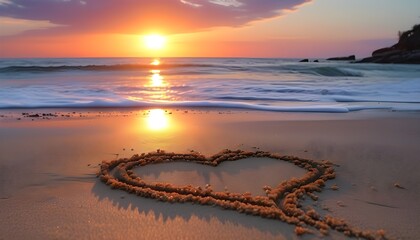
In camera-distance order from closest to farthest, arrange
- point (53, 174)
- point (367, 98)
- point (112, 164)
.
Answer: point (53, 174) < point (112, 164) < point (367, 98)

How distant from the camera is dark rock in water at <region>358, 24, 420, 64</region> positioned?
40.4 meters

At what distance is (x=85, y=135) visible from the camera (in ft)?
18.6

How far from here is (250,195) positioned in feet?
10.9

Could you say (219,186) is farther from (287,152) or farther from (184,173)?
(287,152)

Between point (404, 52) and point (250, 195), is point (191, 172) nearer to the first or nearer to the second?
point (250, 195)

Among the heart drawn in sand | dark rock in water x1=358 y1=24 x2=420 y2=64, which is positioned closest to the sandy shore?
the heart drawn in sand

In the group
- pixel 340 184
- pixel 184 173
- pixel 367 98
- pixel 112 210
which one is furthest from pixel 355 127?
pixel 367 98

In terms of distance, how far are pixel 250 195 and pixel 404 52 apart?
47031 millimetres

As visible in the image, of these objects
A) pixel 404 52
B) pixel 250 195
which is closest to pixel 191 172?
pixel 250 195

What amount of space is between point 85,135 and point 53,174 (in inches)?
72.5

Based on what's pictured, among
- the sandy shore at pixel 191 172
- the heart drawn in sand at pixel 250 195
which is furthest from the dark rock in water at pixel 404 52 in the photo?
the heart drawn in sand at pixel 250 195

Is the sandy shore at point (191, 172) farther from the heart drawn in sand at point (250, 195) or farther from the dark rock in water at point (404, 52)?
the dark rock in water at point (404, 52)

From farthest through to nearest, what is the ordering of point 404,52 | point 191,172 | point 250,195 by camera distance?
point 404,52 → point 191,172 → point 250,195

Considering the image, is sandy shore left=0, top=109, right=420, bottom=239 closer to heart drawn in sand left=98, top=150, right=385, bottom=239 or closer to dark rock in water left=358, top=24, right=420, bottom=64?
heart drawn in sand left=98, top=150, right=385, bottom=239
